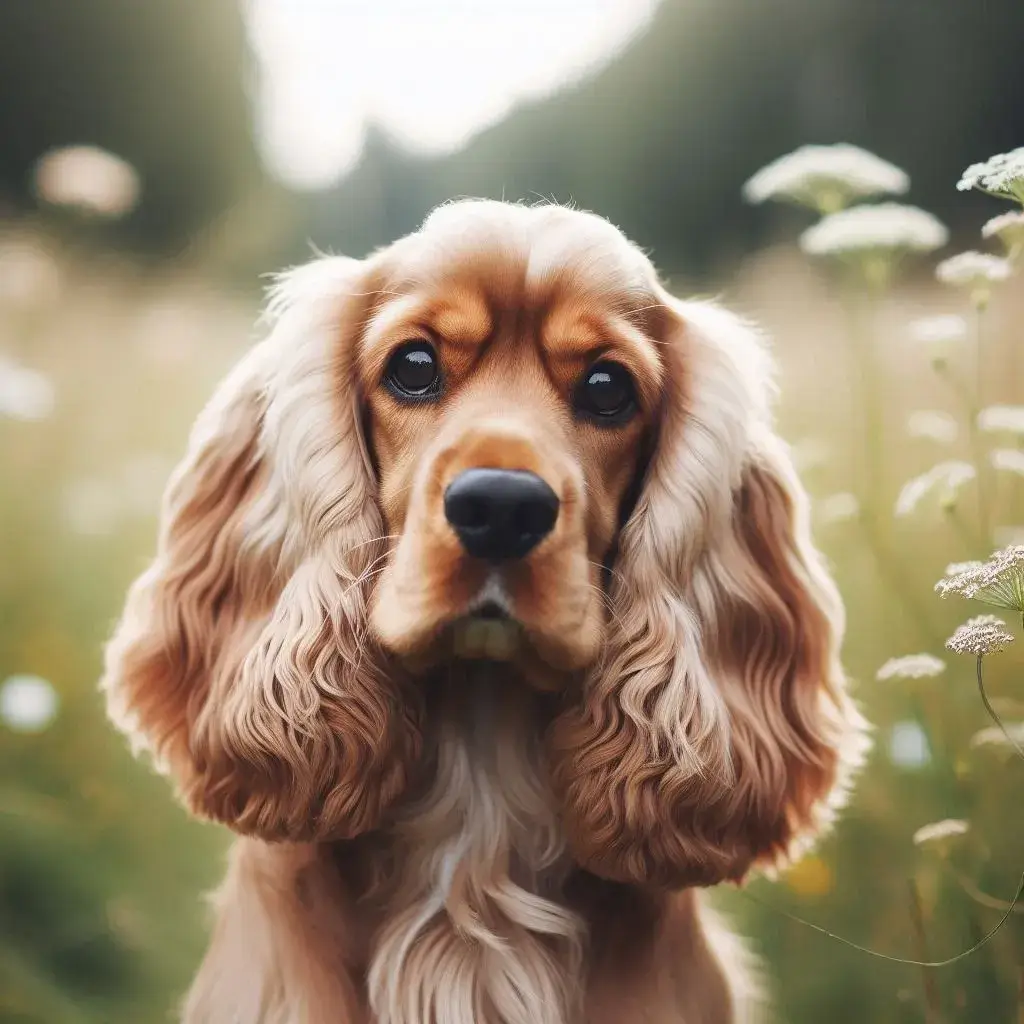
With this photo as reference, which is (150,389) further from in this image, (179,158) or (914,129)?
(914,129)

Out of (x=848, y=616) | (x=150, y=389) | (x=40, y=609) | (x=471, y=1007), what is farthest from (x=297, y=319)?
(x=848, y=616)

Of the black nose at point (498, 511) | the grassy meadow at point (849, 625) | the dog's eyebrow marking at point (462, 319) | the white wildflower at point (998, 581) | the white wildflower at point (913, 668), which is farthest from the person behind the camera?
the grassy meadow at point (849, 625)

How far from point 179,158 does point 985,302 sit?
1.22 metres

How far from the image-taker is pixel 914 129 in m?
1.66

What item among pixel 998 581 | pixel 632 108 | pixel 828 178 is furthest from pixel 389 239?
pixel 998 581

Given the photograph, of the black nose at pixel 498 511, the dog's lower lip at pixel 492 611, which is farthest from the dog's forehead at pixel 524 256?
the dog's lower lip at pixel 492 611

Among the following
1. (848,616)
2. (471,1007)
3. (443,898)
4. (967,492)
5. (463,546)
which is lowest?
(471,1007)

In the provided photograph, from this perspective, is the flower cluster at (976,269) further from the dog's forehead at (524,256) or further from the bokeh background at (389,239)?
the dog's forehead at (524,256)

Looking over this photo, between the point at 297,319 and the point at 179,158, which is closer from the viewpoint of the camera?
the point at 297,319

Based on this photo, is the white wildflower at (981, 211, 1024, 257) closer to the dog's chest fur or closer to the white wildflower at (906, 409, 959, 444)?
the white wildflower at (906, 409, 959, 444)

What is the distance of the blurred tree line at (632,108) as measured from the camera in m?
1.64

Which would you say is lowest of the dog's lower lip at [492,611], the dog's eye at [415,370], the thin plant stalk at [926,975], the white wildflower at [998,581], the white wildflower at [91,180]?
the thin plant stalk at [926,975]

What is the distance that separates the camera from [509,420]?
3.77ft

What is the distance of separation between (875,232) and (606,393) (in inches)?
22.3
